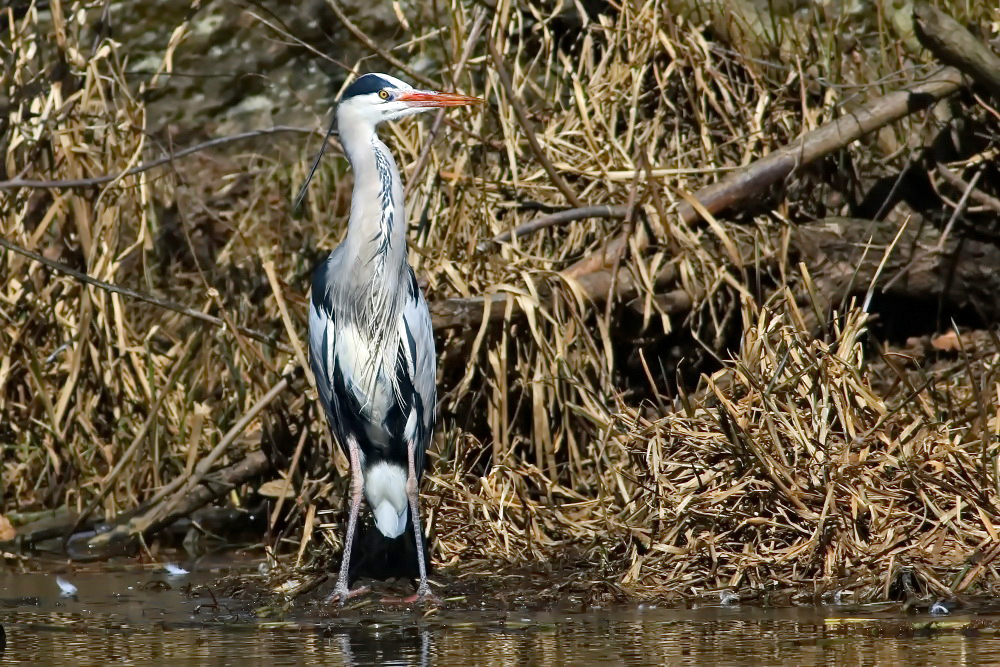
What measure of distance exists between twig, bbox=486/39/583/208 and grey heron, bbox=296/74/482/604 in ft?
1.90

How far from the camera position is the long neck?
498 centimetres

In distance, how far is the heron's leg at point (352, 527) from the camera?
4.59m

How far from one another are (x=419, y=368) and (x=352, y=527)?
23.3 inches

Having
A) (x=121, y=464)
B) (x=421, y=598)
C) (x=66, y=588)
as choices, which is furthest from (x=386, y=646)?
(x=121, y=464)

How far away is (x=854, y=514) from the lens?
14.2ft

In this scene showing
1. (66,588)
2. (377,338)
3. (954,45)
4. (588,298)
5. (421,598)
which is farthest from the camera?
(588,298)

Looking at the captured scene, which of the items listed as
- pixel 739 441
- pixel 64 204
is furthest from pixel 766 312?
pixel 64 204

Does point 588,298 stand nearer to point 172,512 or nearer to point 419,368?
point 419,368

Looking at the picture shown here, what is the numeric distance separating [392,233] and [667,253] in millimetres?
1237

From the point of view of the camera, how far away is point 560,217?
18.4ft

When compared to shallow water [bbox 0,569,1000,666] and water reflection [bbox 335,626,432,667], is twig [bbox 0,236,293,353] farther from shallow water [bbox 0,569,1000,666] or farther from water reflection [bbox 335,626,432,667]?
water reflection [bbox 335,626,432,667]

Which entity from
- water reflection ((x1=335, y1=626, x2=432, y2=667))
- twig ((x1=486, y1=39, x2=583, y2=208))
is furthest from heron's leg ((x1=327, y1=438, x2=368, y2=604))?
twig ((x1=486, y1=39, x2=583, y2=208))

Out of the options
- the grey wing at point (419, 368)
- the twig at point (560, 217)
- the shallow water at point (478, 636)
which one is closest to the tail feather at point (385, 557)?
the grey wing at point (419, 368)

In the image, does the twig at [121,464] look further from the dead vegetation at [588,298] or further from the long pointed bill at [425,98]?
the long pointed bill at [425,98]
